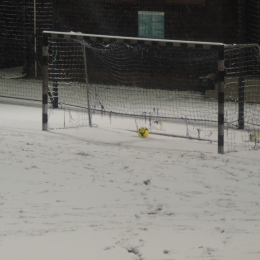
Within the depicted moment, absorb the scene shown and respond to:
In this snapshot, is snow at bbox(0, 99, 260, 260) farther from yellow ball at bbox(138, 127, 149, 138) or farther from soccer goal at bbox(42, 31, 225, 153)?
soccer goal at bbox(42, 31, 225, 153)

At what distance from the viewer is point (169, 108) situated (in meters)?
12.9

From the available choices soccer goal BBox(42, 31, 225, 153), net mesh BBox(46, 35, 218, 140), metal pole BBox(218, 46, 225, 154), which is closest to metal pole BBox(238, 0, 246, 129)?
soccer goal BBox(42, 31, 225, 153)

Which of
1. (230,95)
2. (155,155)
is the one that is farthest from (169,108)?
(155,155)

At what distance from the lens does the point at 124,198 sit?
682 centimetres

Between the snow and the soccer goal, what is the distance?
837 mm

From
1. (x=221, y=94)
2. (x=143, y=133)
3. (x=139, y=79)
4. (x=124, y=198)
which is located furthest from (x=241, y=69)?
(x=139, y=79)

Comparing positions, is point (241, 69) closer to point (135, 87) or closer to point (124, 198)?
point (135, 87)

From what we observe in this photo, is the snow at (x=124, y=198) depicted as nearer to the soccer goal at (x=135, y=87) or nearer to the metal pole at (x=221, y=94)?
the metal pole at (x=221, y=94)

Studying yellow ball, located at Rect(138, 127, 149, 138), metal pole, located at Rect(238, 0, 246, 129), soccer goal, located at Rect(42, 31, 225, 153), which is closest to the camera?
yellow ball, located at Rect(138, 127, 149, 138)

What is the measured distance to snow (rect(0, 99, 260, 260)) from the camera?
547 centimetres

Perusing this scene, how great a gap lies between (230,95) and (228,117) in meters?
1.81

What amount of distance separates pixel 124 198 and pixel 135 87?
28.1 ft

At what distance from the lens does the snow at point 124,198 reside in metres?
5.47

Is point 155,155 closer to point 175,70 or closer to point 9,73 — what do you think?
point 175,70
